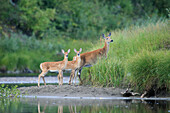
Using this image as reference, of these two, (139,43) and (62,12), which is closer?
(139,43)

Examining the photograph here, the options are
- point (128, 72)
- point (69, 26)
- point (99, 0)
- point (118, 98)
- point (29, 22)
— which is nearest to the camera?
point (118, 98)

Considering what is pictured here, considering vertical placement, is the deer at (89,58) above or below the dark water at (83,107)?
above

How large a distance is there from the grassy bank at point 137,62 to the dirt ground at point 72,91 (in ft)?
2.33

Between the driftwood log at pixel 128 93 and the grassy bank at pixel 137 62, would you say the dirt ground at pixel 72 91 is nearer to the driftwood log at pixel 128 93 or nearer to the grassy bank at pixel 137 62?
the driftwood log at pixel 128 93

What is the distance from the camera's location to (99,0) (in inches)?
1834

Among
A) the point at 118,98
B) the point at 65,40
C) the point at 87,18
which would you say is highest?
the point at 87,18

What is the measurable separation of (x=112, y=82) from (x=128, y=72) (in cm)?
80

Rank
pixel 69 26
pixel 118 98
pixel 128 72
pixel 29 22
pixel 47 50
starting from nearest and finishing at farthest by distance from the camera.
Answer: pixel 118 98, pixel 128 72, pixel 47 50, pixel 29 22, pixel 69 26

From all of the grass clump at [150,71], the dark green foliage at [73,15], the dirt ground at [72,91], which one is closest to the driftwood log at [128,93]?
the dirt ground at [72,91]

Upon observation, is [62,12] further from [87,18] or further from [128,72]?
[128,72]

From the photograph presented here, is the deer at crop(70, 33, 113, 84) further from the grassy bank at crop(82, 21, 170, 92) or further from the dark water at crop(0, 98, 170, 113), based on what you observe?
the dark water at crop(0, 98, 170, 113)

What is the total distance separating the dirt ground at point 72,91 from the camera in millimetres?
13656

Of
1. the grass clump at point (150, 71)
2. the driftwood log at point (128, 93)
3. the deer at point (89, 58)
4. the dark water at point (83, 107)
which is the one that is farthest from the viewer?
the deer at point (89, 58)

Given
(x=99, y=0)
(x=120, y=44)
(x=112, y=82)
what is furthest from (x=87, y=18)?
(x=112, y=82)
